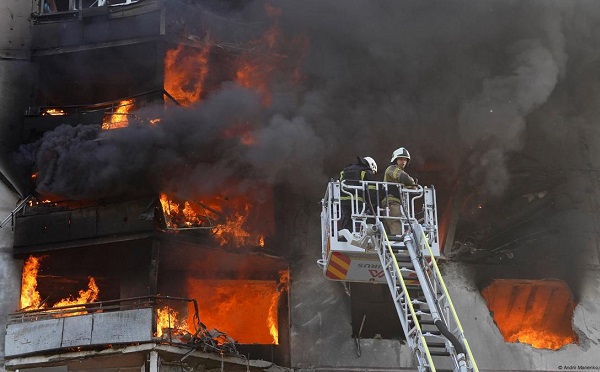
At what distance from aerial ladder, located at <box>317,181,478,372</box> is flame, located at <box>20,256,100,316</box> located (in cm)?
634

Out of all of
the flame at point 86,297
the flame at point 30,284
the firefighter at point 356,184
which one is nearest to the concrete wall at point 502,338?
the firefighter at point 356,184

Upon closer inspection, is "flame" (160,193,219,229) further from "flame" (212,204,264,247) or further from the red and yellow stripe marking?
the red and yellow stripe marking

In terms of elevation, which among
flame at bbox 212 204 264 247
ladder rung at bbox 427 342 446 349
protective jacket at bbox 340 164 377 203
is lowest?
ladder rung at bbox 427 342 446 349

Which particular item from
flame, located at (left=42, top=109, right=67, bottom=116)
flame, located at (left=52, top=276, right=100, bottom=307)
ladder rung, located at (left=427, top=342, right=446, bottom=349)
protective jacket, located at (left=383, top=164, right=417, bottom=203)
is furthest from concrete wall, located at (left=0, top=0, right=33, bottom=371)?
ladder rung, located at (left=427, top=342, right=446, bottom=349)

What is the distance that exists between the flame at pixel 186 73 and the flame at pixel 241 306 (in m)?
3.93

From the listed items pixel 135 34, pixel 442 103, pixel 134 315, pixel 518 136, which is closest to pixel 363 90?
pixel 442 103

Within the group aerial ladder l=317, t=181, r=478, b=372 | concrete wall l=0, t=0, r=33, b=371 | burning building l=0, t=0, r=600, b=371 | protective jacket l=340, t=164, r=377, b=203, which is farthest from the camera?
concrete wall l=0, t=0, r=33, b=371

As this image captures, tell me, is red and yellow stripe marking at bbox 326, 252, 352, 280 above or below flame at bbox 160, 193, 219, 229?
below

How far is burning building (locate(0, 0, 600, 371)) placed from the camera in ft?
45.3

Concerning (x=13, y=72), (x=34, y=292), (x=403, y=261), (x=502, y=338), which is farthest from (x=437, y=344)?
(x=13, y=72)

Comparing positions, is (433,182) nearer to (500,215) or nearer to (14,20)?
(500,215)

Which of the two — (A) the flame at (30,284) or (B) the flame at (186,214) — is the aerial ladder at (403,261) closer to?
(B) the flame at (186,214)

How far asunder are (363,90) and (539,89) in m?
3.66

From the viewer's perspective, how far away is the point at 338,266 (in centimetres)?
1021
